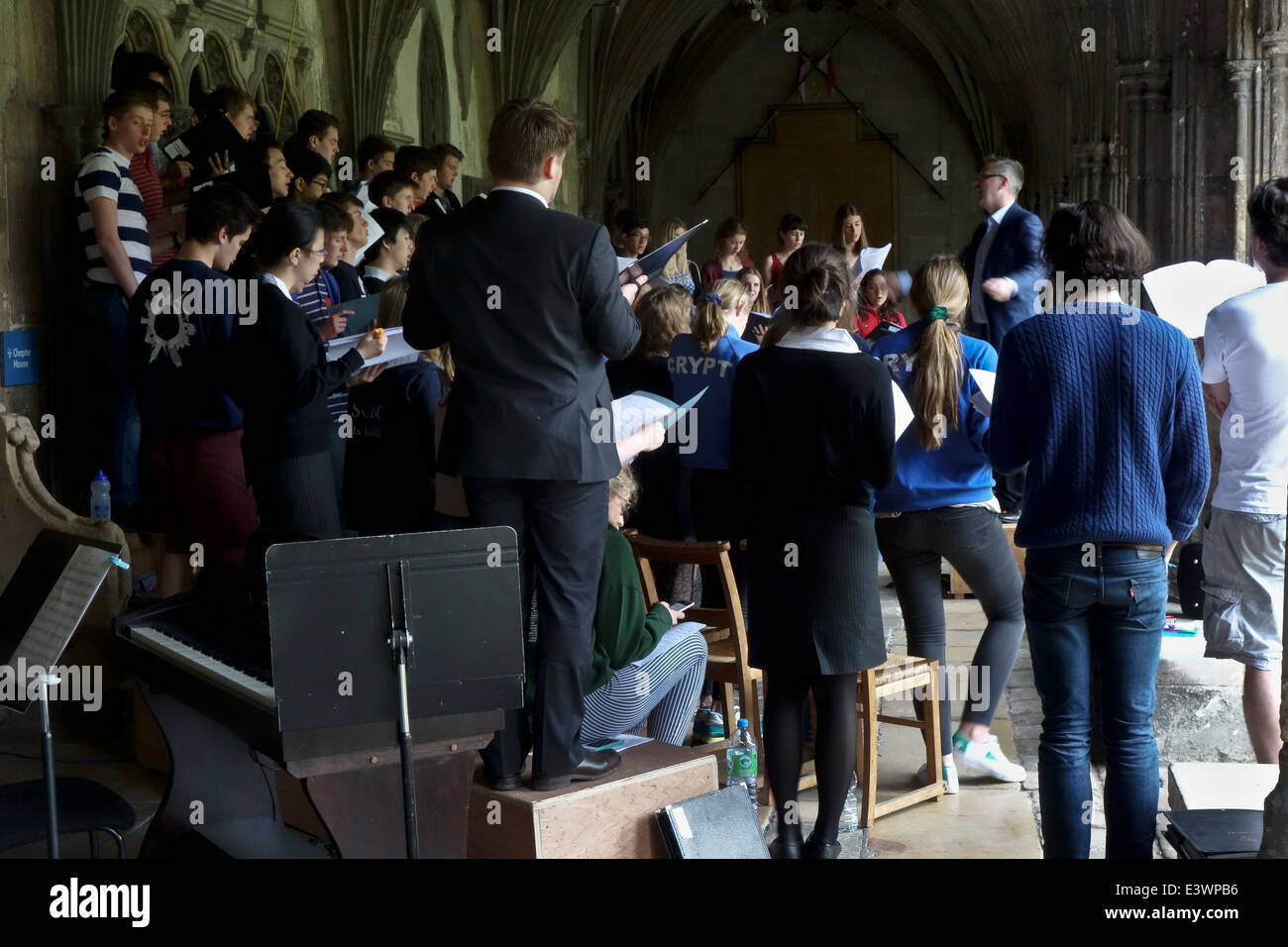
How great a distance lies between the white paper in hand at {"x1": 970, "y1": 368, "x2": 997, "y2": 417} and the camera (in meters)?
4.42

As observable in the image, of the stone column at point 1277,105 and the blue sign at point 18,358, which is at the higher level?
the stone column at point 1277,105

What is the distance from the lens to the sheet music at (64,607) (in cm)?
301

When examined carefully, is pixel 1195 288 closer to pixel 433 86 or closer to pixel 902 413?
pixel 902 413

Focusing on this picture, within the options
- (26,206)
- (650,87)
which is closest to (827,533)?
(26,206)

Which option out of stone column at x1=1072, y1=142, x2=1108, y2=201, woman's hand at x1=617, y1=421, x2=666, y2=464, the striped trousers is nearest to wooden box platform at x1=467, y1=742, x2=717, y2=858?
the striped trousers

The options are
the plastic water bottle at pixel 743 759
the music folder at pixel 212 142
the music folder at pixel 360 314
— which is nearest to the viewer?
the plastic water bottle at pixel 743 759

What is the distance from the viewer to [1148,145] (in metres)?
8.58

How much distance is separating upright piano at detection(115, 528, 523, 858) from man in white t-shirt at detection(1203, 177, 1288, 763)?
1920 millimetres

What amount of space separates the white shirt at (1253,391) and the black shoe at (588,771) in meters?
1.64

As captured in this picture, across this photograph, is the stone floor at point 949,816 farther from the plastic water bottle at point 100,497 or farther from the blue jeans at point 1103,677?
the plastic water bottle at point 100,497

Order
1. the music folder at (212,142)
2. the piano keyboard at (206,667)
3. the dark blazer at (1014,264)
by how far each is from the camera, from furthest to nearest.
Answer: the dark blazer at (1014,264) < the music folder at (212,142) < the piano keyboard at (206,667)

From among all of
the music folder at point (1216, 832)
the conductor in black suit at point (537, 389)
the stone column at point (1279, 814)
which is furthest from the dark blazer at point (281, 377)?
the stone column at point (1279, 814)
